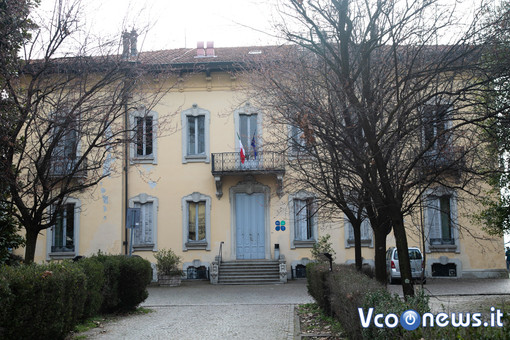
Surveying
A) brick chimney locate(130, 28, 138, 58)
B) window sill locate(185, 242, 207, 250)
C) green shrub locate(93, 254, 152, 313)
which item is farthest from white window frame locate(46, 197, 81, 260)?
brick chimney locate(130, 28, 138, 58)

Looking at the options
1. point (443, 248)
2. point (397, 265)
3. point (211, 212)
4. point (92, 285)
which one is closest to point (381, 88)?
point (92, 285)

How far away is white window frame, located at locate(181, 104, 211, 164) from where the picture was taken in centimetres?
2509

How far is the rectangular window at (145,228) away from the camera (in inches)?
981

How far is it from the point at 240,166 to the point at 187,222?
3546mm

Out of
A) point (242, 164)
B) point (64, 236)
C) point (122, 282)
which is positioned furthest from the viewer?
point (64, 236)

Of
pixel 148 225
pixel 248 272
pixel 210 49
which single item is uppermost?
pixel 210 49

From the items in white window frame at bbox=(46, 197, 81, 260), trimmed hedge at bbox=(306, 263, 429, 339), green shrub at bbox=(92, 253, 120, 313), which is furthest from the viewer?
white window frame at bbox=(46, 197, 81, 260)

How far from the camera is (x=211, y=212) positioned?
2491 cm

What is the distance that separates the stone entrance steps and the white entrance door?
58cm

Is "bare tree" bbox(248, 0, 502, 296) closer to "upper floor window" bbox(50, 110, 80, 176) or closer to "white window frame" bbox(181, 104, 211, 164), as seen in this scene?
"upper floor window" bbox(50, 110, 80, 176)

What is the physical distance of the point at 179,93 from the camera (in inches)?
1001

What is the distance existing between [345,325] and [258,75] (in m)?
5.10

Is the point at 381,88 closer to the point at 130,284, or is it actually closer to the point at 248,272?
the point at 130,284

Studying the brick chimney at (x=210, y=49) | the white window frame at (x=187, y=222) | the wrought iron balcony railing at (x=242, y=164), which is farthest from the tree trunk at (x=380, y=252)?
the brick chimney at (x=210, y=49)
